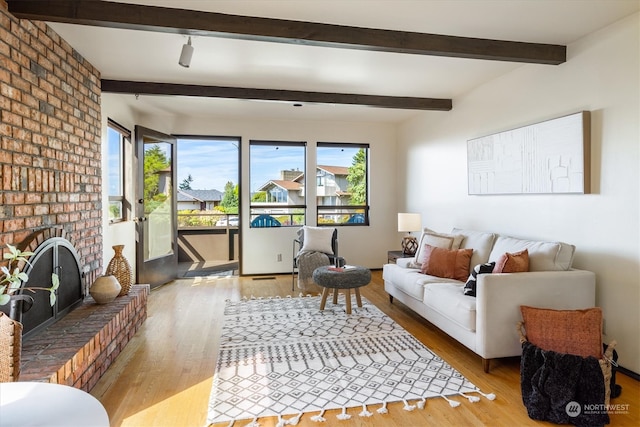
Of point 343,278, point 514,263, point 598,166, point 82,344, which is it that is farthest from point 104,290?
point 598,166

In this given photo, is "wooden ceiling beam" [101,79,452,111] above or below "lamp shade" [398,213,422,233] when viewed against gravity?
above

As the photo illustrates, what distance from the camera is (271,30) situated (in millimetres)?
2568

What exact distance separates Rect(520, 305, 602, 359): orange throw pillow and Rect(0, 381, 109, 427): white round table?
2.41 meters

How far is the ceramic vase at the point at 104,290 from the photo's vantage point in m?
2.99

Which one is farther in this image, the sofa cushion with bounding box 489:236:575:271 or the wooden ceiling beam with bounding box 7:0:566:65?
the sofa cushion with bounding box 489:236:575:271

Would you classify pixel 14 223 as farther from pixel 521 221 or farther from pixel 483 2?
pixel 521 221

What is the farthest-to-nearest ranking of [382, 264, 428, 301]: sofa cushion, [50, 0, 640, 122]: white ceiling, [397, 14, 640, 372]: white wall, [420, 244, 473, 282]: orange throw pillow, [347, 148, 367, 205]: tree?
[347, 148, 367, 205]: tree
[420, 244, 473, 282]: orange throw pillow
[382, 264, 428, 301]: sofa cushion
[397, 14, 640, 372]: white wall
[50, 0, 640, 122]: white ceiling

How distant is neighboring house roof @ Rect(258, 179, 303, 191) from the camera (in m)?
6.11

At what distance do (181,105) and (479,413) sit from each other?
4784mm

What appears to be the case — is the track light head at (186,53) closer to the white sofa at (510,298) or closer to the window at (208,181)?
the white sofa at (510,298)

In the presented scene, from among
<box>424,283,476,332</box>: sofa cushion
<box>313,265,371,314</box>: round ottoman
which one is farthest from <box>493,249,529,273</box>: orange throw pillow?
<box>313,265,371,314</box>: round ottoman

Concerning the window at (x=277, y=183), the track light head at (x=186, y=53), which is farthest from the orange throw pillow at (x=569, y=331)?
the window at (x=277, y=183)

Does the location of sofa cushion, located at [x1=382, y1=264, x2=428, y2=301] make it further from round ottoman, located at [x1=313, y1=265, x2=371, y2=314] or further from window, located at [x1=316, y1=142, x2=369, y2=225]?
window, located at [x1=316, y1=142, x2=369, y2=225]

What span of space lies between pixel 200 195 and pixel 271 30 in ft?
16.5
